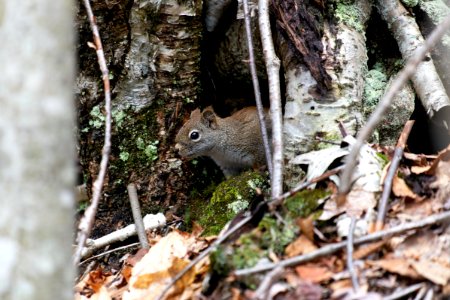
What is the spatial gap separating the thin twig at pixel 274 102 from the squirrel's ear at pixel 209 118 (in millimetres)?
1407

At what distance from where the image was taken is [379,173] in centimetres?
272

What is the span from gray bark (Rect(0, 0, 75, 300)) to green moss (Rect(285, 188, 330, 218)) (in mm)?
1266

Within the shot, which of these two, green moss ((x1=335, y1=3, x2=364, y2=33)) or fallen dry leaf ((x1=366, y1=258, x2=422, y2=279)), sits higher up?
green moss ((x1=335, y1=3, x2=364, y2=33))

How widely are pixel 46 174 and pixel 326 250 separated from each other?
119cm

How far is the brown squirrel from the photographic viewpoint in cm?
522

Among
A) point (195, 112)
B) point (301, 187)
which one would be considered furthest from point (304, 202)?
point (195, 112)

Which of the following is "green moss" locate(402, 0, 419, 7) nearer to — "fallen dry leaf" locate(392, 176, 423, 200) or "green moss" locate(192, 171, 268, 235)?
"green moss" locate(192, 171, 268, 235)

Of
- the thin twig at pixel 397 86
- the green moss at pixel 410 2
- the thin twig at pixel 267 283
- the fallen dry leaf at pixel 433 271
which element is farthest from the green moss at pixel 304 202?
the green moss at pixel 410 2

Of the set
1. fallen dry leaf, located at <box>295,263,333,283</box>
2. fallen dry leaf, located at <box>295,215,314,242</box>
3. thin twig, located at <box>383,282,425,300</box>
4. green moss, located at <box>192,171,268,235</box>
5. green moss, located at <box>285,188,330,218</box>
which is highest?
green moss, located at <box>285,188,330,218</box>

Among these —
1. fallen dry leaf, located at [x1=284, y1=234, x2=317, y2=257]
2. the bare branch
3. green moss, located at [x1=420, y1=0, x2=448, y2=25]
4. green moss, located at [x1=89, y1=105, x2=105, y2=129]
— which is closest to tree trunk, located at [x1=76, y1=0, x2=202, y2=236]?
→ green moss, located at [x1=89, y1=105, x2=105, y2=129]

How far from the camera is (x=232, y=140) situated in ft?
18.0

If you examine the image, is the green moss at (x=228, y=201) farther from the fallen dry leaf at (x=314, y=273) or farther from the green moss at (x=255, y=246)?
the fallen dry leaf at (x=314, y=273)

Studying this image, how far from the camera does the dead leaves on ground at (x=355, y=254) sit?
2207mm

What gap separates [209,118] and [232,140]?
378 millimetres
